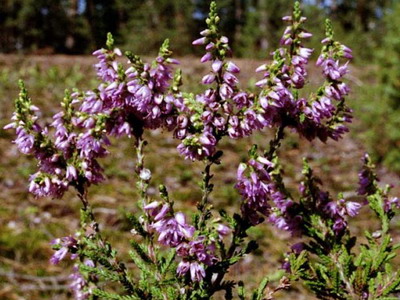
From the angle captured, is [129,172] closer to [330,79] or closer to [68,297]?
[68,297]

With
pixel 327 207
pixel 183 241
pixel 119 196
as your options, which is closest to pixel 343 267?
pixel 327 207

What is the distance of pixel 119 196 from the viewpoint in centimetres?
664

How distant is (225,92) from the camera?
1452 millimetres

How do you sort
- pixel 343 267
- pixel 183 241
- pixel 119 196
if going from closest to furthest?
pixel 183 241 → pixel 343 267 → pixel 119 196

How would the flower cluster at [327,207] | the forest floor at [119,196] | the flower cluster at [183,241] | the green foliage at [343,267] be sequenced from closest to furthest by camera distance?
1. the flower cluster at [183,241]
2. the green foliage at [343,267]
3. the flower cluster at [327,207]
4. the forest floor at [119,196]

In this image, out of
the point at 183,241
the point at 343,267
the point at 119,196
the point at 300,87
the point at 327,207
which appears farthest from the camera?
the point at 119,196

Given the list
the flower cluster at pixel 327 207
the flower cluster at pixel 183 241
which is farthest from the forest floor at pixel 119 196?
the flower cluster at pixel 183 241

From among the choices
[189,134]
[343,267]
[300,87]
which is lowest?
[343,267]

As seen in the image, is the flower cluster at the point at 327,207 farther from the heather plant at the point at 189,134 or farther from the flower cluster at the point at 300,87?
the flower cluster at the point at 300,87

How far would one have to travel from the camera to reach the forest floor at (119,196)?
475 centimetres

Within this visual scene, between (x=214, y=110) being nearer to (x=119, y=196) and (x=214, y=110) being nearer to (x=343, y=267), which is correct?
(x=343, y=267)

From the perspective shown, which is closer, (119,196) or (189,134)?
(189,134)

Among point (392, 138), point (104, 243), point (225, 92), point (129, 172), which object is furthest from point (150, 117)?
point (392, 138)

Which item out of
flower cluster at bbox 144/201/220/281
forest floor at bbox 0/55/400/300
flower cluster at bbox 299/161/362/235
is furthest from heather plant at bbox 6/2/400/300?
forest floor at bbox 0/55/400/300
